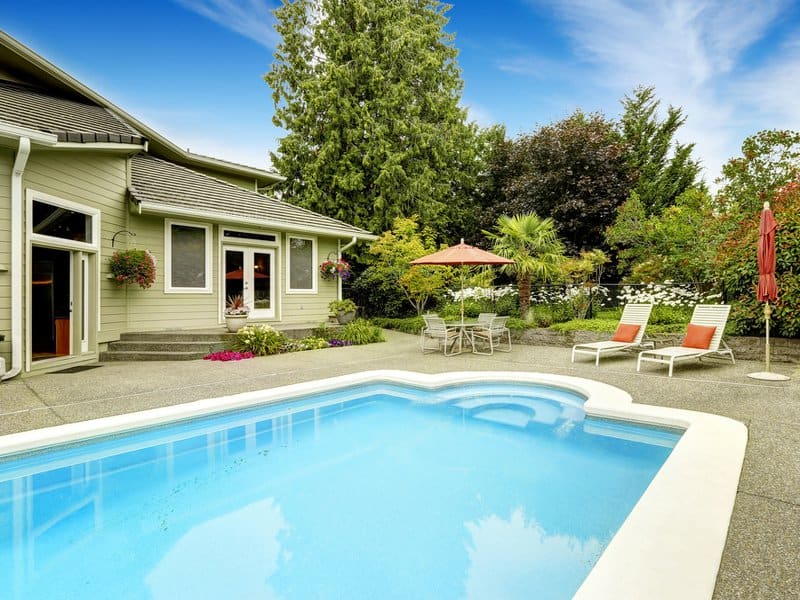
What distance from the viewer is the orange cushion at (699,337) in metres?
8.30

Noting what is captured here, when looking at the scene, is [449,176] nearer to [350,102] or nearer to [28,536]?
[350,102]

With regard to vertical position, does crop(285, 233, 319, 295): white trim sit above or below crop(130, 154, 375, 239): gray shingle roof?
below

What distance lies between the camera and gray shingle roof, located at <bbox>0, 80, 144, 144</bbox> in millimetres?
7195

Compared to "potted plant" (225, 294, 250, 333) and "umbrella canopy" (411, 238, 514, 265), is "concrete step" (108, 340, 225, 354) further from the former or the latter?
"umbrella canopy" (411, 238, 514, 265)

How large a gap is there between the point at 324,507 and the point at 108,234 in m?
8.56

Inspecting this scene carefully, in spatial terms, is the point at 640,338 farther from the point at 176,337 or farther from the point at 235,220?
the point at 176,337

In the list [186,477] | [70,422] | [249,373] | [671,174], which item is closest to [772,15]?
[671,174]

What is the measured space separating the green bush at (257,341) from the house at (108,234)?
73.3 inches

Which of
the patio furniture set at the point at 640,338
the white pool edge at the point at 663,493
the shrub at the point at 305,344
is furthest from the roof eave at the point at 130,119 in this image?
the white pool edge at the point at 663,493

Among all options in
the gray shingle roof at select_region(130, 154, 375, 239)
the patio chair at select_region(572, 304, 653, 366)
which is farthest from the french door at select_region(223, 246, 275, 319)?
the patio chair at select_region(572, 304, 653, 366)

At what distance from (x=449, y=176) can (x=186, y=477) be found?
1938cm

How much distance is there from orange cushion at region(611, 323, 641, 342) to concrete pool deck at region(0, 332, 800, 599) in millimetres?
454

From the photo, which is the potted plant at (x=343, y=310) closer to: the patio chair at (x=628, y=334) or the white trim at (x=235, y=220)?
the white trim at (x=235, y=220)

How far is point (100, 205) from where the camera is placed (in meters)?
9.25
